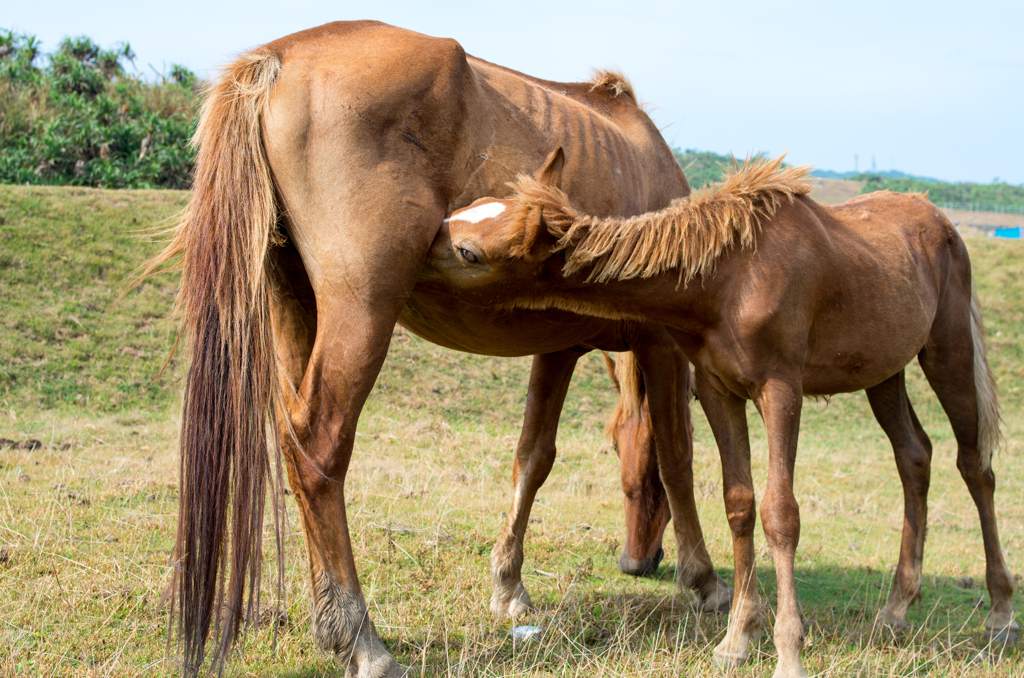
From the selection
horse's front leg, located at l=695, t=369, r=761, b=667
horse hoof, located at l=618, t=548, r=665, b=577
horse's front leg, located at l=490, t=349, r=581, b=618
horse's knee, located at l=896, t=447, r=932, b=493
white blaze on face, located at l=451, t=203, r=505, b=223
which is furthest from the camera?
horse hoof, located at l=618, t=548, r=665, b=577

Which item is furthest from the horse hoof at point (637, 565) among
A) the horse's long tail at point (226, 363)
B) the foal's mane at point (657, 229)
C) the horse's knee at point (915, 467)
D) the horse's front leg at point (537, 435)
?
the horse's long tail at point (226, 363)

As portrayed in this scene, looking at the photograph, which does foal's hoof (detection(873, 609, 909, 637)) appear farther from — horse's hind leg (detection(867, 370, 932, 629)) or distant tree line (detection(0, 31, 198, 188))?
distant tree line (detection(0, 31, 198, 188))

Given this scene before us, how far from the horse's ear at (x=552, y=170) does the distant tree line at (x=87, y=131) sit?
1478 cm

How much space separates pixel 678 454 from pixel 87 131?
18.1m

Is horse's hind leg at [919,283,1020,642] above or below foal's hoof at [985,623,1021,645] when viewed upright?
above

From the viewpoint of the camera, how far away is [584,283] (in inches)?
140

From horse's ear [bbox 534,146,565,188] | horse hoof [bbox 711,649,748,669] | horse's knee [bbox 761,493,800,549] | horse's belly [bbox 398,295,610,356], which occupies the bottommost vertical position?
horse hoof [bbox 711,649,748,669]

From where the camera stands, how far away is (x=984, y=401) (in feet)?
16.3

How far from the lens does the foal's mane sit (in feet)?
10.9

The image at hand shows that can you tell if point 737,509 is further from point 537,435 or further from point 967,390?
point 967,390

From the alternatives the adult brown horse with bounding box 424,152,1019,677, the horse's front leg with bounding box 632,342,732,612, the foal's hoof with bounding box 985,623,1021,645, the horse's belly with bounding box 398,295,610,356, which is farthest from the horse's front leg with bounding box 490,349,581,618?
the foal's hoof with bounding box 985,623,1021,645

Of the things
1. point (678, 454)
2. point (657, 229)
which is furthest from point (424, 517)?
point (657, 229)

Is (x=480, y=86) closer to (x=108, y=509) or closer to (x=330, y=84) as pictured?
(x=330, y=84)

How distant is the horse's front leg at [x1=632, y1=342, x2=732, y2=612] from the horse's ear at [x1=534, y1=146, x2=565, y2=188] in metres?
1.28
